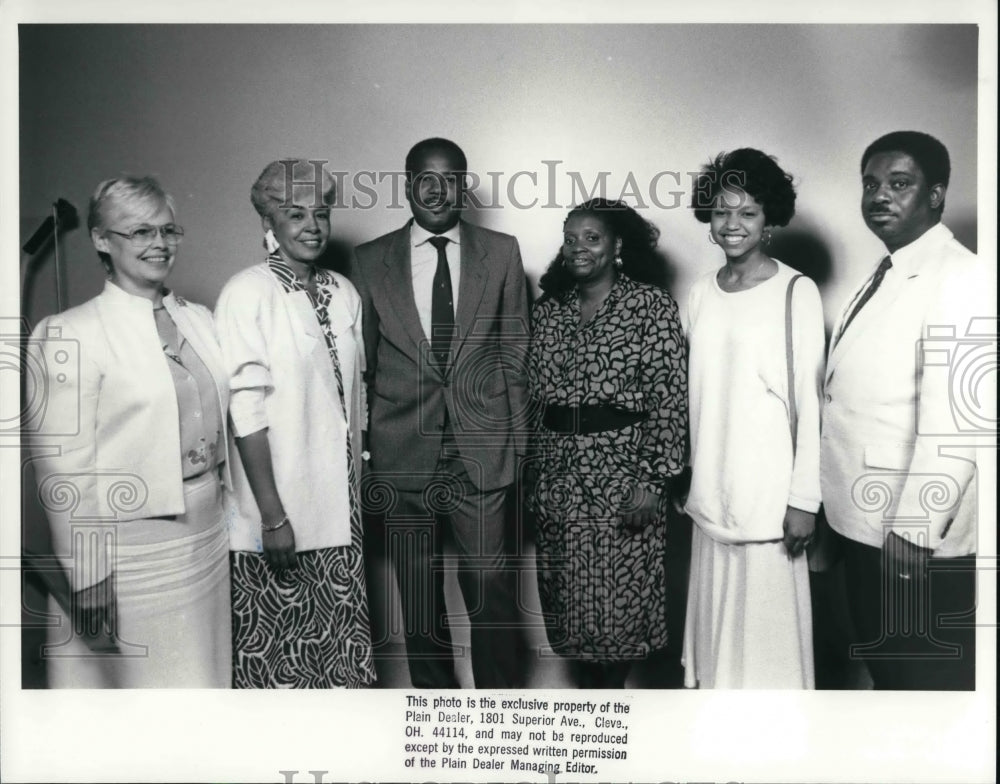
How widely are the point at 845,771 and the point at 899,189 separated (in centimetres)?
166

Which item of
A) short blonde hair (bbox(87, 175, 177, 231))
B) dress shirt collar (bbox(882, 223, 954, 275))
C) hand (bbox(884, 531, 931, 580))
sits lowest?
hand (bbox(884, 531, 931, 580))

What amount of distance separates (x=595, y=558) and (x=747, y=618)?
1.53 feet

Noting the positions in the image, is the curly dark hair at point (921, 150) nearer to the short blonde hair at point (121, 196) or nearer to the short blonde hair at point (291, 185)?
the short blonde hair at point (291, 185)

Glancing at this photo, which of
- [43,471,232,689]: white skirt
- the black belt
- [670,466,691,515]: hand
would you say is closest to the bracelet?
[43,471,232,689]: white skirt

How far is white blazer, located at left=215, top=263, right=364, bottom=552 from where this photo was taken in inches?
102

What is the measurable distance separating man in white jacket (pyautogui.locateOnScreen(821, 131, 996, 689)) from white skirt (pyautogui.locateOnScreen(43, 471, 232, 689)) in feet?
5.65

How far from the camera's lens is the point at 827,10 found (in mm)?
2650

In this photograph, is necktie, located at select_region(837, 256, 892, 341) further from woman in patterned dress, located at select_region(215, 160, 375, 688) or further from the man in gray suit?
woman in patterned dress, located at select_region(215, 160, 375, 688)

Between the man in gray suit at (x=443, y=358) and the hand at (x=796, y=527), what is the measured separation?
0.79 metres

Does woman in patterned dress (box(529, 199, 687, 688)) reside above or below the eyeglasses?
below

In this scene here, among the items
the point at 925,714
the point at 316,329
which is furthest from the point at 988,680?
the point at 316,329

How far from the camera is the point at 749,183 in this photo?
2.64m

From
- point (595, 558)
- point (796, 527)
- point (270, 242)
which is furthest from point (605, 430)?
point (270, 242)

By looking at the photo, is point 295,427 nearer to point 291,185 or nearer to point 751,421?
point 291,185
